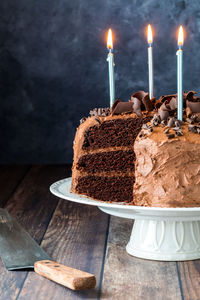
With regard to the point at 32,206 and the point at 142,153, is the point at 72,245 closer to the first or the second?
the point at 142,153

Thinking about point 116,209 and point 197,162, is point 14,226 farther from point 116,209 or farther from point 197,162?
point 197,162

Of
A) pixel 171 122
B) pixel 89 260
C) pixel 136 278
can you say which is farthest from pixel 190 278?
pixel 171 122

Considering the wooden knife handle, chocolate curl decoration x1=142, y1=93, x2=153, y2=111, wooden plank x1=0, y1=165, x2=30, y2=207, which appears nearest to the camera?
the wooden knife handle

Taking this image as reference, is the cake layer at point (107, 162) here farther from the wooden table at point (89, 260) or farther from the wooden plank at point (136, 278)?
the wooden plank at point (136, 278)

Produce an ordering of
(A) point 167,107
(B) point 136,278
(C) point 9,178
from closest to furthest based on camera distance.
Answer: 1. (B) point 136,278
2. (A) point 167,107
3. (C) point 9,178

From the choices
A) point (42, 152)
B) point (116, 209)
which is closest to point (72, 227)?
point (116, 209)

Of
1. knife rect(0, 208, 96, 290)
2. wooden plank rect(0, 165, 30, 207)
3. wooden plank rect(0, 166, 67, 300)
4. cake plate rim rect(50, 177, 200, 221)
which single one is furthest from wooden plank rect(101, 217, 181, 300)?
wooden plank rect(0, 165, 30, 207)

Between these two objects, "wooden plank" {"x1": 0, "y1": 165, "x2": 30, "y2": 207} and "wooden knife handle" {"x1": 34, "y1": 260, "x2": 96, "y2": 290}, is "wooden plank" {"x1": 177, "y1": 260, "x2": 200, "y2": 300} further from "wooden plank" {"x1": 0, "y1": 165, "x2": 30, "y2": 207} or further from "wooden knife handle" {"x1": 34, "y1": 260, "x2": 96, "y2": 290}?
"wooden plank" {"x1": 0, "y1": 165, "x2": 30, "y2": 207}
